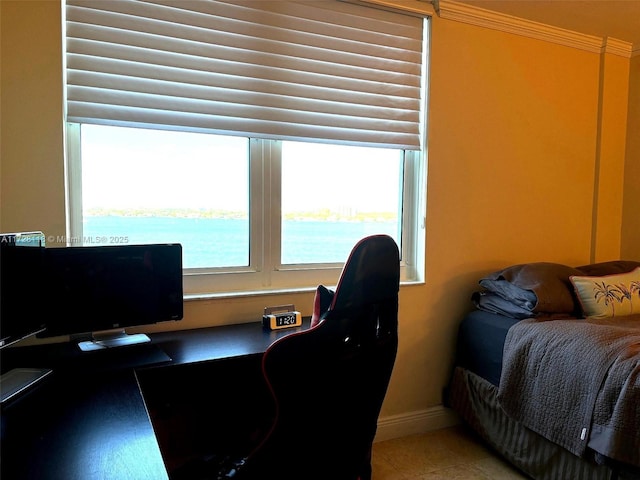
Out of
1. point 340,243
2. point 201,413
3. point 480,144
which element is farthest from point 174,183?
point 480,144

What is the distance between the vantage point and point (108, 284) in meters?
1.68

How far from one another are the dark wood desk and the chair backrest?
31 cm

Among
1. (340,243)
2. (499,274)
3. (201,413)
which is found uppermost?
(340,243)

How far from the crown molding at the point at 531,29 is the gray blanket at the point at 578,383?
5.56 feet

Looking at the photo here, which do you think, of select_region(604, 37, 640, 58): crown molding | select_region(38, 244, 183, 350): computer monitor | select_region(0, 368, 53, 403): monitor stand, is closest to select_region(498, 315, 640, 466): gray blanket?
select_region(38, 244, 183, 350): computer monitor

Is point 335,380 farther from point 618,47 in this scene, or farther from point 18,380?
point 618,47

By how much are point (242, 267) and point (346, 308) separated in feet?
3.96

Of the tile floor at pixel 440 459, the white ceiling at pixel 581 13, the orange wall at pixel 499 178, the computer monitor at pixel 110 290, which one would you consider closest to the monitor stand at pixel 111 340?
the computer monitor at pixel 110 290

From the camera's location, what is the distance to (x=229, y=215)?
7.20 feet

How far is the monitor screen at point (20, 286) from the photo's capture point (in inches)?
48.4

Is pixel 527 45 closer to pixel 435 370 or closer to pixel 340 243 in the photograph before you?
pixel 340 243

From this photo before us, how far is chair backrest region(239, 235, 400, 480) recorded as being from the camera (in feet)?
3.56

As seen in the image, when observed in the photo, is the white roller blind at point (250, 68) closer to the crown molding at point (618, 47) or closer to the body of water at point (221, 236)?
the body of water at point (221, 236)

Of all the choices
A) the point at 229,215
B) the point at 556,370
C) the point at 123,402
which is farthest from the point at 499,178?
the point at 123,402
